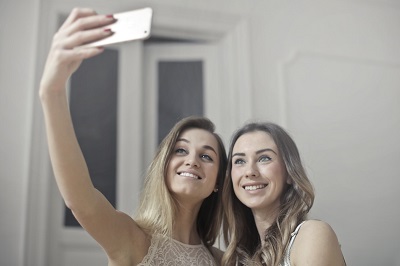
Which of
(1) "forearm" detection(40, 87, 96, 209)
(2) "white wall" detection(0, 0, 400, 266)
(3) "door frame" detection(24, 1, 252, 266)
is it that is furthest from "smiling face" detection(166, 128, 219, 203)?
(2) "white wall" detection(0, 0, 400, 266)

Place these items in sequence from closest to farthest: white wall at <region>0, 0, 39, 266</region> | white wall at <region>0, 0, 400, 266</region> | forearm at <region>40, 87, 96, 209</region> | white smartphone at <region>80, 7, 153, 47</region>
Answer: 1. white smartphone at <region>80, 7, 153, 47</region>
2. forearm at <region>40, 87, 96, 209</region>
3. white wall at <region>0, 0, 39, 266</region>
4. white wall at <region>0, 0, 400, 266</region>

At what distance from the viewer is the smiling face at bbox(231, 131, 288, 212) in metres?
1.64

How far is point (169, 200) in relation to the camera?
1654mm

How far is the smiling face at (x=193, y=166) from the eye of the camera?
65.6 inches

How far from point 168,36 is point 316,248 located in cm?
144

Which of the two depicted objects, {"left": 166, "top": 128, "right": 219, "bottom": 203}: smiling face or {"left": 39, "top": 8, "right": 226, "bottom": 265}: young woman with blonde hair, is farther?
{"left": 166, "top": 128, "right": 219, "bottom": 203}: smiling face

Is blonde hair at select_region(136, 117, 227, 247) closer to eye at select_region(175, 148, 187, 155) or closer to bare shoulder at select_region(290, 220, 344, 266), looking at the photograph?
eye at select_region(175, 148, 187, 155)

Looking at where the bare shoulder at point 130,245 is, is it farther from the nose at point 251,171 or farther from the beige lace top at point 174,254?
the nose at point 251,171

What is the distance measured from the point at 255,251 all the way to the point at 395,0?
1.83 m

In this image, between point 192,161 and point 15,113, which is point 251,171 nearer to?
point 192,161

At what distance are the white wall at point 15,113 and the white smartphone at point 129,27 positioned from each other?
1387 millimetres

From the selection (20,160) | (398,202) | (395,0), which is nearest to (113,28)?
(20,160)

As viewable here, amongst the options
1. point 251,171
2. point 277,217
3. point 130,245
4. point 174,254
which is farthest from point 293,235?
point 130,245

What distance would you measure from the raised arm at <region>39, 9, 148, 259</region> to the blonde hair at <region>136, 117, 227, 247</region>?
0.48 feet
